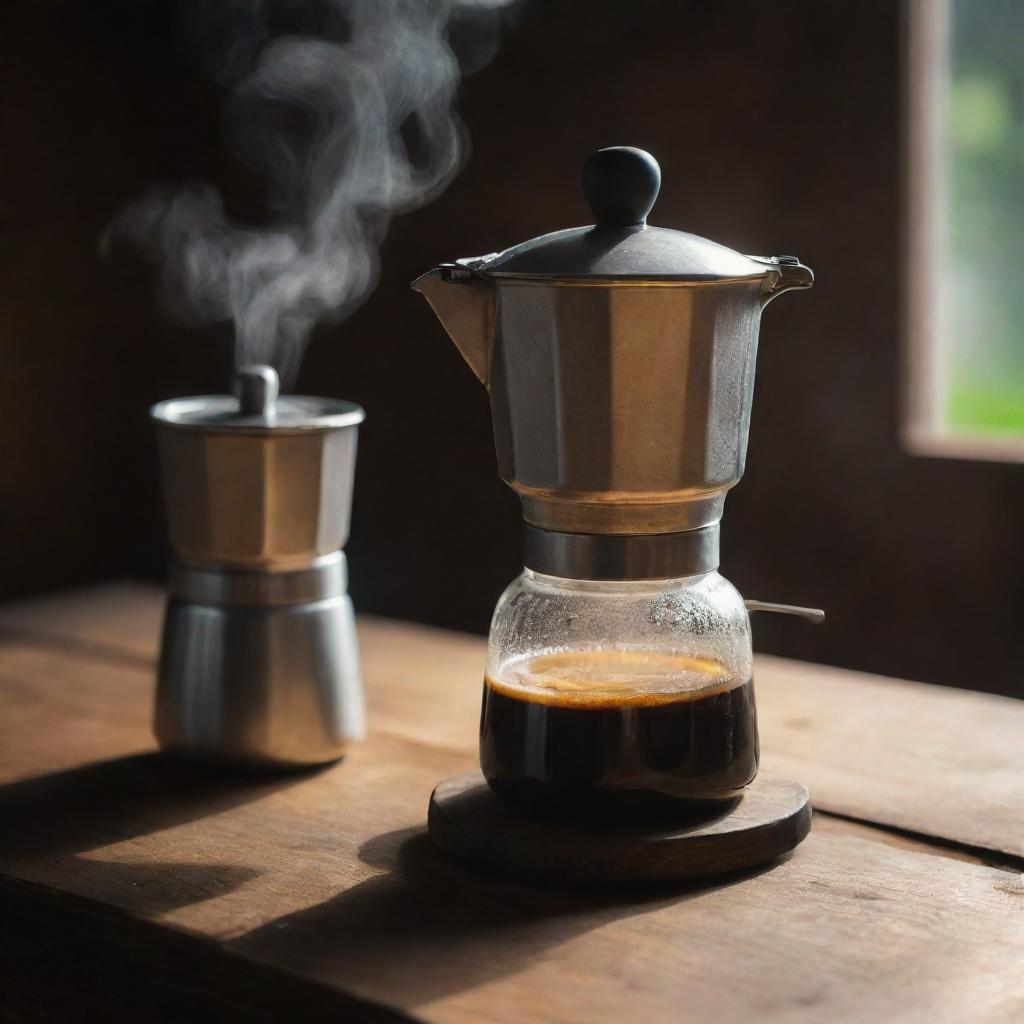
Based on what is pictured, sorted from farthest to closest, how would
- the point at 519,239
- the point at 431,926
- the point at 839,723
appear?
the point at 519,239 → the point at 839,723 → the point at 431,926

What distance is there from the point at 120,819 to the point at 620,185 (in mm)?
478

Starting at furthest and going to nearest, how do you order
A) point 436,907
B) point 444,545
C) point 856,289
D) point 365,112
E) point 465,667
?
point 444,545 < point 856,289 < point 365,112 < point 465,667 < point 436,907

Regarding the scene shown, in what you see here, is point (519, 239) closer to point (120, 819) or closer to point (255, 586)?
point (255, 586)

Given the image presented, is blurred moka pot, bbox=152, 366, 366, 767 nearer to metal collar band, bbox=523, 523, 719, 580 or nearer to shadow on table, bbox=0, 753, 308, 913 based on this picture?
shadow on table, bbox=0, 753, 308, 913

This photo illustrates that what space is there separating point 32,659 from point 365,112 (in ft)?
2.04

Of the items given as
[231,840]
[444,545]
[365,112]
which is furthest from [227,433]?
[444,545]

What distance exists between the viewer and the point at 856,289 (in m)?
1.82

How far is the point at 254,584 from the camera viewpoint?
36.1 inches

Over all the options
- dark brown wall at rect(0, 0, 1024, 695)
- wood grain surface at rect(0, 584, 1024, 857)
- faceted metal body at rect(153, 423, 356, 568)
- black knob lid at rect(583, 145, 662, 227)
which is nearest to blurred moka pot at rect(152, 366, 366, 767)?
faceted metal body at rect(153, 423, 356, 568)

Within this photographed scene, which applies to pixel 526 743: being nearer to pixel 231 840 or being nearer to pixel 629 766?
pixel 629 766

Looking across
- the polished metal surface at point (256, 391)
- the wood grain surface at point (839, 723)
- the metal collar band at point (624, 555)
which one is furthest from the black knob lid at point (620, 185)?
the wood grain surface at point (839, 723)

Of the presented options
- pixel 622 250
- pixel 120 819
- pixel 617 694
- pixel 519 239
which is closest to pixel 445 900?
pixel 617 694

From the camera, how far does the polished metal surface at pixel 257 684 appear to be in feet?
2.97

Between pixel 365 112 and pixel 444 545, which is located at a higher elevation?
pixel 365 112
